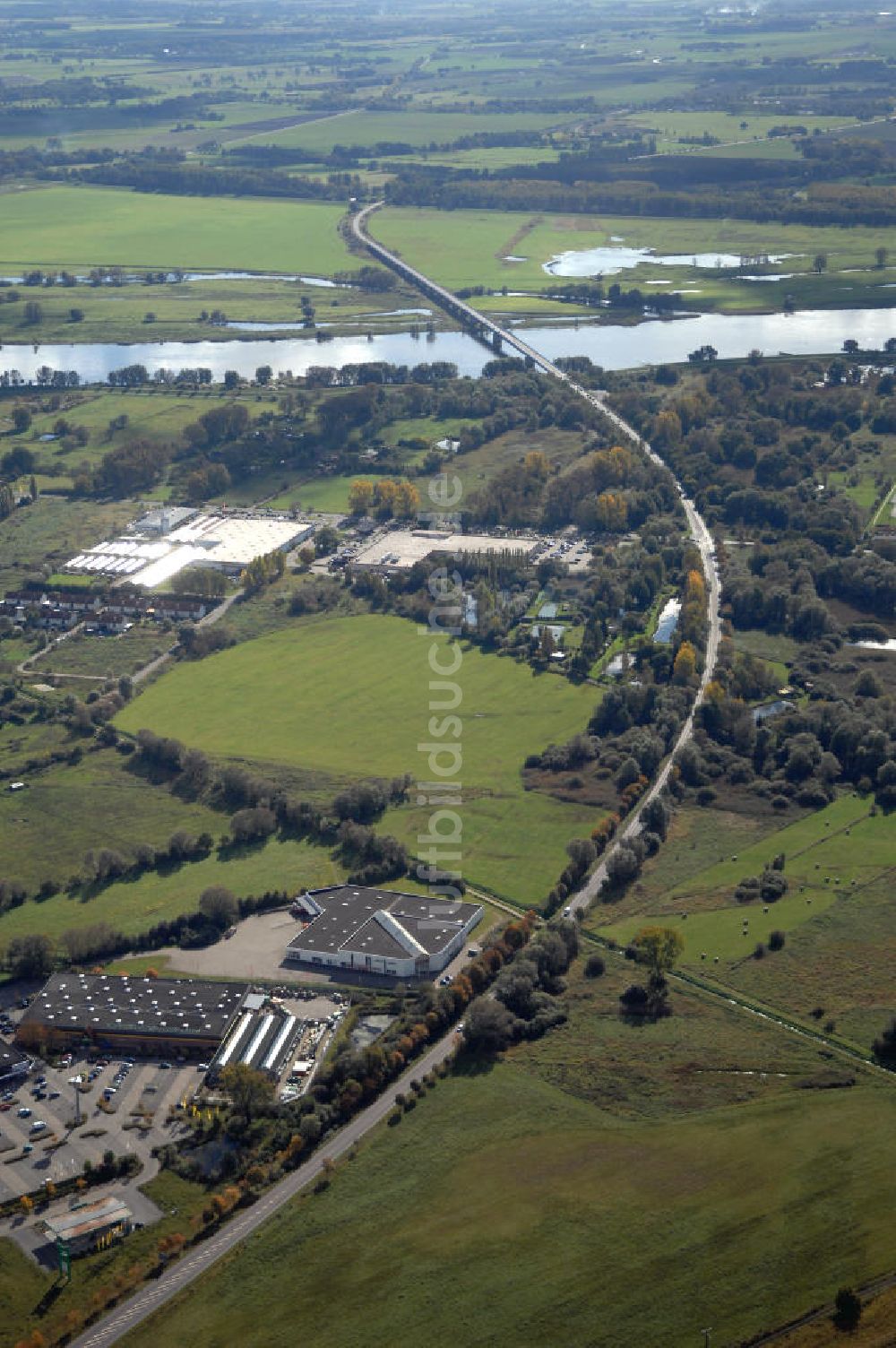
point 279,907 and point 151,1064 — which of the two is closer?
point 151,1064

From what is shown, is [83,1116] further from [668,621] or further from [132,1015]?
[668,621]

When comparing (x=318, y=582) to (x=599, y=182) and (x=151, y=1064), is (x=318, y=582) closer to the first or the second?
(x=151, y=1064)

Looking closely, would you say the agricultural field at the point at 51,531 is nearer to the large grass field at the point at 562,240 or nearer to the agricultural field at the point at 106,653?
the agricultural field at the point at 106,653

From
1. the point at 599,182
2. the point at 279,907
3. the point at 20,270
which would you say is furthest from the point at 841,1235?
the point at 599,182

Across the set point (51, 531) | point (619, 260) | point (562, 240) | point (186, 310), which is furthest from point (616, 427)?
point (562, 240)

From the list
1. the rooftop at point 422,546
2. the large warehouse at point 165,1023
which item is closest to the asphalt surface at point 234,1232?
the large warehouse at point 165,1023

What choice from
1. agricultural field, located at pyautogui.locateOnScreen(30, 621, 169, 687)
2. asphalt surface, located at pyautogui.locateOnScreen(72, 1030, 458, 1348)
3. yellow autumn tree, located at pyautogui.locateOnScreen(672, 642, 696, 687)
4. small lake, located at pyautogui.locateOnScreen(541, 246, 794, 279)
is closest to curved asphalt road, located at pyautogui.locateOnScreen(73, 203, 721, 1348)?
asphalt surface, located at pyautogui.locateOnScreen(72, 1030, 458, 1348)
